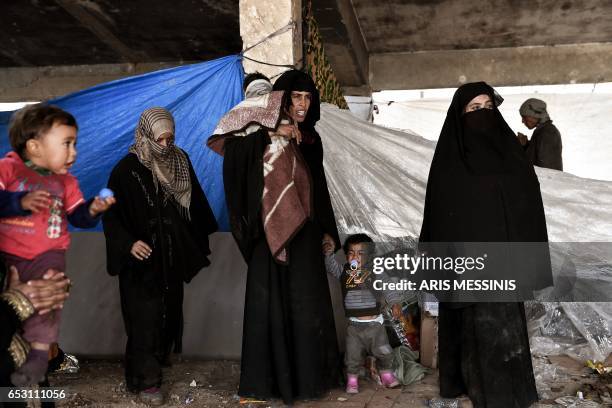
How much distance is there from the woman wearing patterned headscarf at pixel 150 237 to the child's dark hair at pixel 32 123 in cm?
93

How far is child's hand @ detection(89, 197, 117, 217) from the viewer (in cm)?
188

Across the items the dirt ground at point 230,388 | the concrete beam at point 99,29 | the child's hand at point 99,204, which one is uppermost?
the concrete beam at point 99,29

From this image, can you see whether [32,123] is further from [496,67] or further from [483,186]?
[496,67]

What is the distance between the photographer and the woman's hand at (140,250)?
2.75m

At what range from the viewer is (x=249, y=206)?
8.88 feet

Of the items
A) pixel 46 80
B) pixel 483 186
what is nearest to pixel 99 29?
pixel 46 80

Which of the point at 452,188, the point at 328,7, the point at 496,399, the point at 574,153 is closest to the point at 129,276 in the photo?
the point at 452,188

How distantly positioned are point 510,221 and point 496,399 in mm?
738

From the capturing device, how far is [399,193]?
3.82 metres

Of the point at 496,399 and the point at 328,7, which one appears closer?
the point at 496,399

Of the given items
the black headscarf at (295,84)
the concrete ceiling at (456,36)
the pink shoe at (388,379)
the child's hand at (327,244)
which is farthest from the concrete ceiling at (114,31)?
the pink shoe at (388,379)

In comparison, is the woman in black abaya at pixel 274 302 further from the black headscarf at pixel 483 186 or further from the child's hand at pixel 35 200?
the child's hand at pixel 35 200

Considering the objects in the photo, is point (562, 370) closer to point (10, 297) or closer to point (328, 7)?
point (10, 297)

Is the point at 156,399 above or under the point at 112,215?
under
